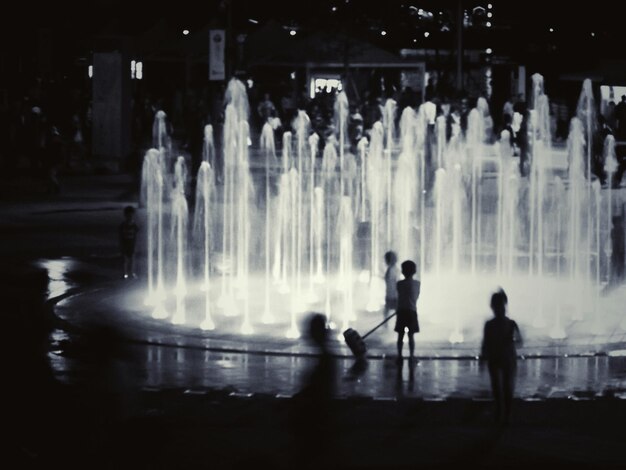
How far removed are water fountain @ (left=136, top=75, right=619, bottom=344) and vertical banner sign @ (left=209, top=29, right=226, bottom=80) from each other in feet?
5.31

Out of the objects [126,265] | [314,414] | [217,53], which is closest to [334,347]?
[126,265]

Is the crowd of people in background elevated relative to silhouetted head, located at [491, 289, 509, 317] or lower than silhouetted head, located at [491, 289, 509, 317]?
elevated

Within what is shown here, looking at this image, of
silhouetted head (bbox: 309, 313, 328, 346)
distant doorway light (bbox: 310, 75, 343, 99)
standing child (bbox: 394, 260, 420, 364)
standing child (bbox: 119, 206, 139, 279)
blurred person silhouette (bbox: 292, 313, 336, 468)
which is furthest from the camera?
distant doorway light (bbox: 310, 75, 343, 99)

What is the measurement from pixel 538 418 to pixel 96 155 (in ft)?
91.3

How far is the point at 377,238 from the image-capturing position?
76.2 feet

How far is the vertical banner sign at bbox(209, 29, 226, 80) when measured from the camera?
38.8m

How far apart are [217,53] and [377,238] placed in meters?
17.1

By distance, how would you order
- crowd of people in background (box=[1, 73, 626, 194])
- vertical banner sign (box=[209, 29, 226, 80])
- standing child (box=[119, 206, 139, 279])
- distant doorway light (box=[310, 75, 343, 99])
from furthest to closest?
distant doorway light (box=[310, 75, 343, 99])
vertical banner sign (box=[209, 29, 226, 80])
crowd of people in background (box=[1, 73, 626, 194])
standing child (box=[119, 206, 139, 279])

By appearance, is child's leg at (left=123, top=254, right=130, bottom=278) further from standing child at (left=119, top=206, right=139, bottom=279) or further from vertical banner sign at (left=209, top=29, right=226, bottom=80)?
vertical banner sign at (left=209, top=29, right=226, bottom=80)

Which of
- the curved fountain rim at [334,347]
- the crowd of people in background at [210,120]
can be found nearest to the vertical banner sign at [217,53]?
the crowd of people in background at [210,120]

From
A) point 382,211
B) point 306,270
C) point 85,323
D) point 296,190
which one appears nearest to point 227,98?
point 296,190

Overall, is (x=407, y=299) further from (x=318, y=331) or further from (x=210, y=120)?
(x=210, y=120)

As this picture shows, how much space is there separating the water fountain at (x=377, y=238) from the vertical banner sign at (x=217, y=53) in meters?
1.62

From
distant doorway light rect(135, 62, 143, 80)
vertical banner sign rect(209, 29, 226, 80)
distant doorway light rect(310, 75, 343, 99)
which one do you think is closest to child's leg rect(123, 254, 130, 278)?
vertical banner sign rect(209, 29, 226, 80)
